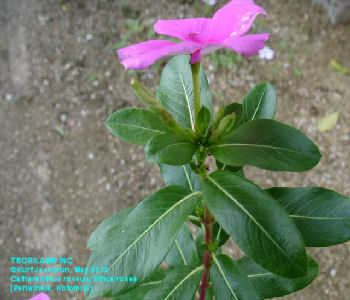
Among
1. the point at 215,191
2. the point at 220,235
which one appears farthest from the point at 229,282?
the point at 215,191

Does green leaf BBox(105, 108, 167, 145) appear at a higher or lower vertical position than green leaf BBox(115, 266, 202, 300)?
higher

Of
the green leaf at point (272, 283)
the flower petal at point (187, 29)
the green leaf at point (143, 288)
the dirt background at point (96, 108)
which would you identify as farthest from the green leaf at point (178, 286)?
the dirt background at point (96, 108)

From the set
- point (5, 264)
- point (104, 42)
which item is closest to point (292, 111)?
point (104, 42)

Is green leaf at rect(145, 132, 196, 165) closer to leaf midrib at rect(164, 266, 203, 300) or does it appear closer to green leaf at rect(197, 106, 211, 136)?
green leaf at rect(197, 106, 211, 136)

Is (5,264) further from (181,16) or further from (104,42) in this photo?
(181,16)

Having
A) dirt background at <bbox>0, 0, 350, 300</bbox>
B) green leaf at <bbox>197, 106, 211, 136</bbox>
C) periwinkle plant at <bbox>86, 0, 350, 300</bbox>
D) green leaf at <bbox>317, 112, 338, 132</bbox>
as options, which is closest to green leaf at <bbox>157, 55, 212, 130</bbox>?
periwinkle plant at <bbox>86, 0, 350, 300</bbox>

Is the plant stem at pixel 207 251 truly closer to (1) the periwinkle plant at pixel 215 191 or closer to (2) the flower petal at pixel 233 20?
(1) the periwinkle plant at pixel 215 191

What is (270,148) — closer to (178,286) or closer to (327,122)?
(178,286)
